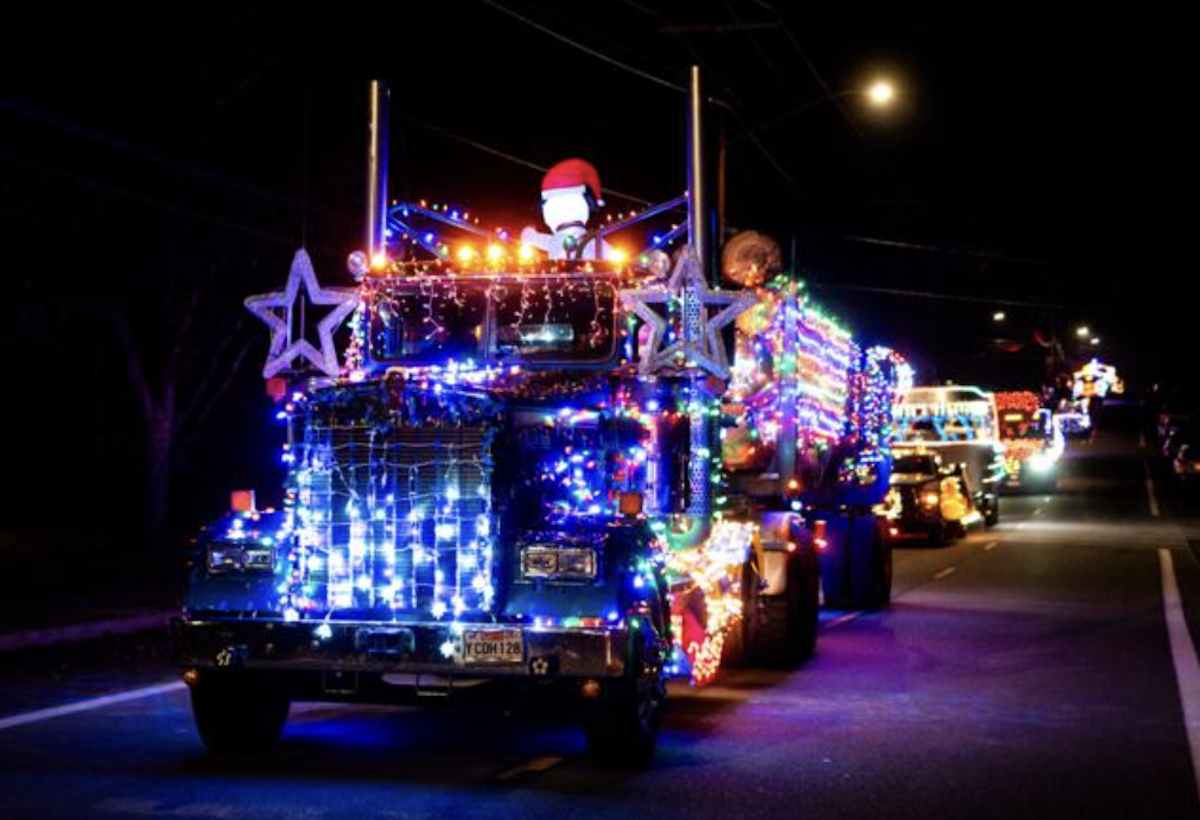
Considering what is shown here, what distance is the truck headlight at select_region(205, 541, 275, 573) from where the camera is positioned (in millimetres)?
8102

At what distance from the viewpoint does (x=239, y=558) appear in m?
8.13

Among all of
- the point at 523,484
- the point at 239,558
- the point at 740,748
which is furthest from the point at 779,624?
the point at 239,558

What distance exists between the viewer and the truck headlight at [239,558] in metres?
8.10

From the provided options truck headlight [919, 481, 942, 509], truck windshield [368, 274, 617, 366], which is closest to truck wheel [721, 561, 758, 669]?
truck windshield [368, 274, 617, 366]

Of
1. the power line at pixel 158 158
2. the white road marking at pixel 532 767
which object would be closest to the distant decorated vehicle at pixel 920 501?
the power line at pixel 158 158

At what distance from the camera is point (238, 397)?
3550 centimetres

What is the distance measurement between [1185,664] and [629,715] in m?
6.93

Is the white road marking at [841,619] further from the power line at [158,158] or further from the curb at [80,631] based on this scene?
the power line at [158,158]

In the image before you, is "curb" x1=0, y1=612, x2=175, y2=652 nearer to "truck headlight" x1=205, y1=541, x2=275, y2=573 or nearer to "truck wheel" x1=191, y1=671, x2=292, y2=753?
"truck wheel" x1=191, y1=671, x2=292, y2=753

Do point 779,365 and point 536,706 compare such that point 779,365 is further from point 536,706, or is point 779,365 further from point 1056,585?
point 1056,585

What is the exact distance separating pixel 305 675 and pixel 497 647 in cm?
104

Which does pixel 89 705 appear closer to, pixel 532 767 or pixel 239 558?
pixel 239 558

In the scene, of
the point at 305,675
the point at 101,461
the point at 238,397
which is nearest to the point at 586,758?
the point at 305,675

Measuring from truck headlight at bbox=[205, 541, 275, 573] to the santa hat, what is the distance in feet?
15.2
